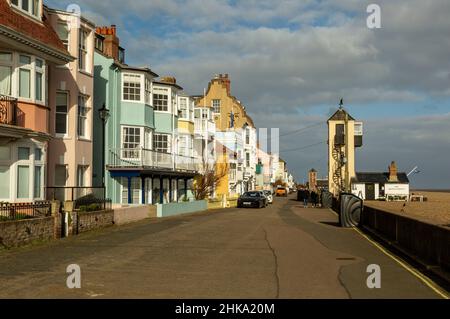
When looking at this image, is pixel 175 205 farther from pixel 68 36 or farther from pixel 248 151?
pixel 248 151

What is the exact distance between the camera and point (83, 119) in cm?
2730

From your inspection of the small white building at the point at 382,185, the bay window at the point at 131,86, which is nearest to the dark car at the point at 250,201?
the bay window at the point at 131,86

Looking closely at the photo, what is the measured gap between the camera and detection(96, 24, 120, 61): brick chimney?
120ft

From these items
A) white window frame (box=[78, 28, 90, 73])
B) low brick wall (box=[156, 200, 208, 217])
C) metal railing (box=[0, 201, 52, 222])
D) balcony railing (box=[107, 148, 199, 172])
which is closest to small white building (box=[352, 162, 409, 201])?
low brick wall (box=[156, 200, 208, 217])

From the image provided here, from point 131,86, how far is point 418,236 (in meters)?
23.9

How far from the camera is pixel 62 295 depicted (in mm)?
9266

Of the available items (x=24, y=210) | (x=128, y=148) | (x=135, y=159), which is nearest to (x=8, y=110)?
(x=24, y=210)

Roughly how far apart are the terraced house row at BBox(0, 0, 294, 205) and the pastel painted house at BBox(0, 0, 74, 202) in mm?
37

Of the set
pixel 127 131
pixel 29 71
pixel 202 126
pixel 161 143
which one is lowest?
pixel 161 143

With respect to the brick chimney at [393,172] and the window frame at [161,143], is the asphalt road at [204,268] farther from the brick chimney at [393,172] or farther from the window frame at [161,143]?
the brick chimney at [393,172]

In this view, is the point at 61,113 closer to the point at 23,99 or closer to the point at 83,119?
the point at 83,119

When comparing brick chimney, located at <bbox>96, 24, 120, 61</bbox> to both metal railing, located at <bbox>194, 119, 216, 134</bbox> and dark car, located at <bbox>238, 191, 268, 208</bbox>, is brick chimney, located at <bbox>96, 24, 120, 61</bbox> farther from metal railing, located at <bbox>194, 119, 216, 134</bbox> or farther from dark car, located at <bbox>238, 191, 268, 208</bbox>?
dark car, located at <bbox>238, 191, 268, 208</bbox>

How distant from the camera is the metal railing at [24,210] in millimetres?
17141

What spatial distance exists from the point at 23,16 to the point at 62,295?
48.3 ft
